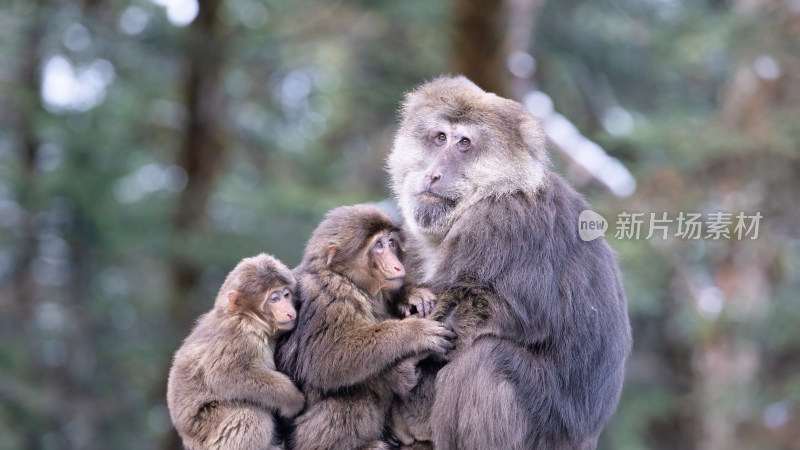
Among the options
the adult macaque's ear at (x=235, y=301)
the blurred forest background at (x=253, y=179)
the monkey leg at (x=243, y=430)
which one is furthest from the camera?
the blurred forest background at (x=253, y=179)

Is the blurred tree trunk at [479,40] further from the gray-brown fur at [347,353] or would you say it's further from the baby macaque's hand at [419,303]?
the gray-brown fur at [347,353]

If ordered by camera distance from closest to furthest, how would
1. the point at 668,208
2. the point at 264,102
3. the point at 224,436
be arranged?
the point at 224,436, the point at 668,208, the point at 264,102

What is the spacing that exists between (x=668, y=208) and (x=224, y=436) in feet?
26.0

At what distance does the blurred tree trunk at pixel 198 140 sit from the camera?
13.0 meters

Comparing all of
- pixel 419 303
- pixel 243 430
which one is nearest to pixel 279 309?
pixel 243 430

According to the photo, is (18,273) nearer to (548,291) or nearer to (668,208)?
(668,208)

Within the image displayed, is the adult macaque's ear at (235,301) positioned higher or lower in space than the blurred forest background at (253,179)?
lower

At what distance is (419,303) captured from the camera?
15.6ft

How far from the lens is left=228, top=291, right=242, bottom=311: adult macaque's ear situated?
4.62 m

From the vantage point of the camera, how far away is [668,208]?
11.1m

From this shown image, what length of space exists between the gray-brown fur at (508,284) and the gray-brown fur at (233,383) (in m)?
0.80

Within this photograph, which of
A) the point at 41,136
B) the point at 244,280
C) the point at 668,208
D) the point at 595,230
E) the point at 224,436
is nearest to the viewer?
the point at 224,436

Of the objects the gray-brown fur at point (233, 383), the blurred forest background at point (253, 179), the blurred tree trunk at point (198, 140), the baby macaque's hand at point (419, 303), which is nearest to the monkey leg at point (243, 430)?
the gray-brown fur at point (233, 383)

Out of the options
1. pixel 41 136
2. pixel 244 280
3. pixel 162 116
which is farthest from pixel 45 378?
pixel 244 280
